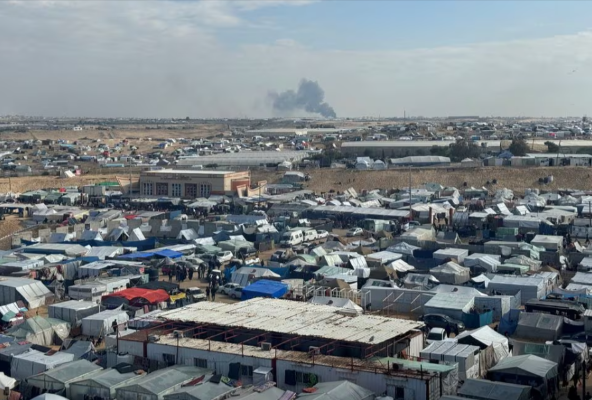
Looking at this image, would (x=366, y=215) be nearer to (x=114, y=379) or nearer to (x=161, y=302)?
(x=161, y=302)

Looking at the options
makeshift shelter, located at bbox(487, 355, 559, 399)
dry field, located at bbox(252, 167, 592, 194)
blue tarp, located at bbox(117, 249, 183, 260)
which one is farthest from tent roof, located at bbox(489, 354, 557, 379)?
dry field, located at bbox(252, 167, 592, 194)

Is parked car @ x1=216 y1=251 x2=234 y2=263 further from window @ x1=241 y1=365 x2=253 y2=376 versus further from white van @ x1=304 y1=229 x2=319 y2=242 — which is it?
window @ x1=241 y1=365 x2=253 y2=376

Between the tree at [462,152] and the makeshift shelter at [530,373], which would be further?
the tree at [462,152]

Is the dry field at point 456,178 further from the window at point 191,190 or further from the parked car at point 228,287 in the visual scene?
the parked car at point 228,287

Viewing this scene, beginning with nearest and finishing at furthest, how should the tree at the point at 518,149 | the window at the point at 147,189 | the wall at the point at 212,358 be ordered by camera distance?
1. the wall at the point at 212,358
2. the window at the point at 147,189
3. the tree at the point at 518,149

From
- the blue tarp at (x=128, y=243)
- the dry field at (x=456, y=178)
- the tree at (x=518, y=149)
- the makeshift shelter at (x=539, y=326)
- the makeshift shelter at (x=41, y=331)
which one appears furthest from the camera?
the tree at (x=518, y=149)

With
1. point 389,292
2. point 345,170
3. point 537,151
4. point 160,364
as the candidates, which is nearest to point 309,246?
point 389,292

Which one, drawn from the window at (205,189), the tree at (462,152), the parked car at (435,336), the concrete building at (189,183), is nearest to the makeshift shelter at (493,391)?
the parked car at (435,336)
